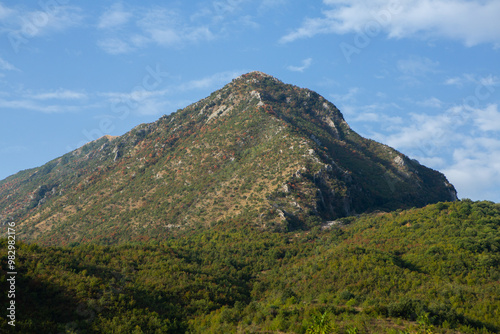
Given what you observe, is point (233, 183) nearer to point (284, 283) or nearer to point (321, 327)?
point (284, 283)

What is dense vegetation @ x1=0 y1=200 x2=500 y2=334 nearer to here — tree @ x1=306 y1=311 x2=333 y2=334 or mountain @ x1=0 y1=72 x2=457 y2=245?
tree @ x1=306 y1=311 x2=333 y2=334

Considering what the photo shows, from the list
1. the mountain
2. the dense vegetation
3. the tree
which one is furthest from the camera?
the mountain

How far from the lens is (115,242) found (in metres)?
121

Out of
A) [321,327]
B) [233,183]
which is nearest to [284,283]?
[321,327]

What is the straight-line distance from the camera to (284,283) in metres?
73.4

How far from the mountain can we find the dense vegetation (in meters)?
23.9

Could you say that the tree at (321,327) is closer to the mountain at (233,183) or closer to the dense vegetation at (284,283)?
the dense vegetation at (284,283)

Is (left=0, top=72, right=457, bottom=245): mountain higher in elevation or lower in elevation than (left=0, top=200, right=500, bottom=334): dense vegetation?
higher

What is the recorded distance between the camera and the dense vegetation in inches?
1679

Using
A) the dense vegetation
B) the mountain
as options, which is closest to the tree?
the dense vegetation

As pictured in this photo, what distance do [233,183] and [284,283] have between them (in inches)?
2531

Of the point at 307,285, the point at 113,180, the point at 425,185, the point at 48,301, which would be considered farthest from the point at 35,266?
the point at 425,185

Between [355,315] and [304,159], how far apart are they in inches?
3686

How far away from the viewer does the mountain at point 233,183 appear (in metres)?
123
